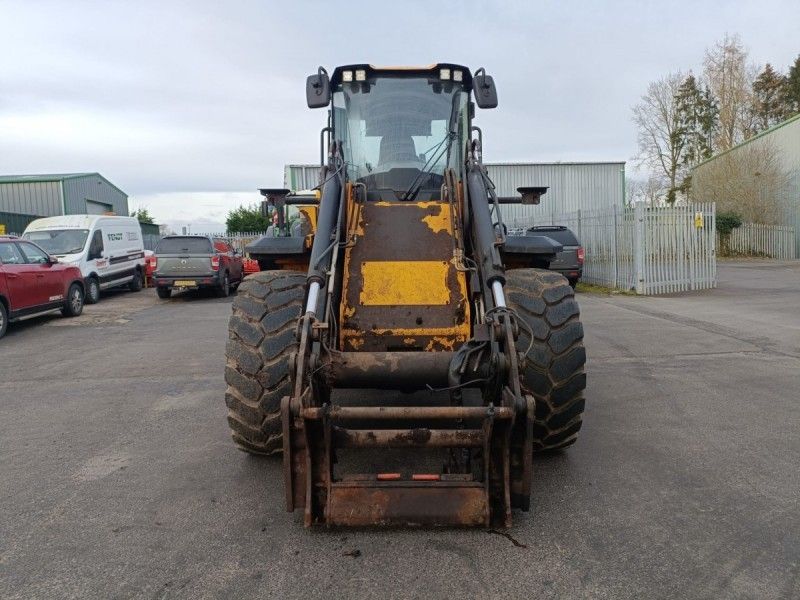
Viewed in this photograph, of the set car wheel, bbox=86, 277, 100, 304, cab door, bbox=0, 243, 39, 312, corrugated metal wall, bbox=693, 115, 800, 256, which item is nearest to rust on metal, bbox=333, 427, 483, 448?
cab door, bbox=0, 243, 39, 312

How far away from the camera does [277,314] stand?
4152 millimetres

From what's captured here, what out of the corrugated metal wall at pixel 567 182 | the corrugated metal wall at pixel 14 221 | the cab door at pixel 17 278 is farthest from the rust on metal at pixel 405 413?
the corrugated metal wall at pixel 567 182

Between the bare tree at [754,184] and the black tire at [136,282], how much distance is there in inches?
1089

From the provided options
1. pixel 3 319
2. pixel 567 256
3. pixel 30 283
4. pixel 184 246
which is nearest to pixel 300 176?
pixel 184 246

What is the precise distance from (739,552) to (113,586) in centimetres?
309

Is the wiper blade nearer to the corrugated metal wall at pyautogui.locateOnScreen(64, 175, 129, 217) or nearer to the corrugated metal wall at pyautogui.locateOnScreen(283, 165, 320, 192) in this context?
the corrugated metal wall at pyautogui.locateOnScreen(283, 165, 320, 192)

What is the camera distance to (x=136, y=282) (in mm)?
19516

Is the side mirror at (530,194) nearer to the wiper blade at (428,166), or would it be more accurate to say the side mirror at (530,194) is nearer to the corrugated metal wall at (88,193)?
the wiper blade at (428,166)

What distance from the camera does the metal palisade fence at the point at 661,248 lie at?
15289 millimetres

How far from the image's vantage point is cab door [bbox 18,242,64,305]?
1183 centimetres

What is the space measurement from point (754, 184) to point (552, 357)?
31953mm

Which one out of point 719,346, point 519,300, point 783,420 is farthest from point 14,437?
point 719,346

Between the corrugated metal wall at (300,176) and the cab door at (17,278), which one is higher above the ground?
the corrugated metal wall at (300,176)

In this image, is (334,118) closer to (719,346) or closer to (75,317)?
(719,346)
